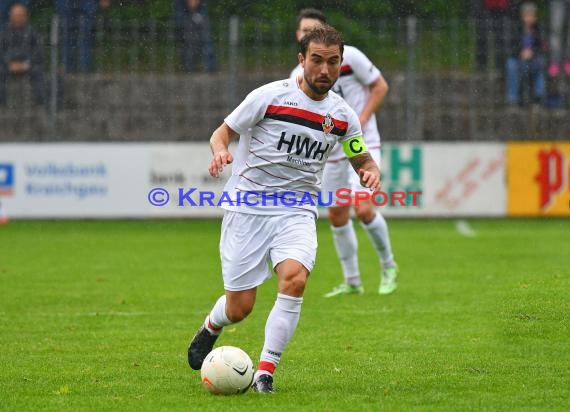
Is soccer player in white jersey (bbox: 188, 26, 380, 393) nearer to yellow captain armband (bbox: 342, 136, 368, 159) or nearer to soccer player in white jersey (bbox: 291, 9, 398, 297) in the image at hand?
yellow captain armband (bbox: 342, 136, 368, 159)

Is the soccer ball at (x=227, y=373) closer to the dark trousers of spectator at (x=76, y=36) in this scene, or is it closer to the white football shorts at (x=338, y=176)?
the white football shorts at (x=338, y=176)

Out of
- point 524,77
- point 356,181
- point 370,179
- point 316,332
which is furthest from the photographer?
point 524,77

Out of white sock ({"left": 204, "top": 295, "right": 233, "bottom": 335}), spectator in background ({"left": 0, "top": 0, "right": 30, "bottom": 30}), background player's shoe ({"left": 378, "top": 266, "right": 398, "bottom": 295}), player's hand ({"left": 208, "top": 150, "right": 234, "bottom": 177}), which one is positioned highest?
spectator in background ({"left": 0, "top": 0, "right": 30, "bottom": 30})

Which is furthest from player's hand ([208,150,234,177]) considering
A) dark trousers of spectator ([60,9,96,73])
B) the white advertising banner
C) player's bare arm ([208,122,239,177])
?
dark trousers of spectator ([60,9,96,73])

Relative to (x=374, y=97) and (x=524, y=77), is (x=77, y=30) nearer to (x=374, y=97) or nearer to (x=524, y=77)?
(x=524, y=77)

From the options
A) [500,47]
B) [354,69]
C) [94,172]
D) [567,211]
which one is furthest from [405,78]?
[354,69]

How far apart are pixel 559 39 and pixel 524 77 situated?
0.89 m

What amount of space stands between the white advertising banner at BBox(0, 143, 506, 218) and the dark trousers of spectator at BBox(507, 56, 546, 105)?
5.63 ft

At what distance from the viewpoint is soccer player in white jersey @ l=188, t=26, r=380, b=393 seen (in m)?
7.39

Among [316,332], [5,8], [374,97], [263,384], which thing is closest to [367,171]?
[263,384]

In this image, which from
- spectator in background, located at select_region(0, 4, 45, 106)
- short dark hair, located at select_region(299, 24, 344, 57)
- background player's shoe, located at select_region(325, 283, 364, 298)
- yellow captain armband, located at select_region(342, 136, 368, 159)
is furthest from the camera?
spectator in background, located at select_region(0, 4, 45, 106)

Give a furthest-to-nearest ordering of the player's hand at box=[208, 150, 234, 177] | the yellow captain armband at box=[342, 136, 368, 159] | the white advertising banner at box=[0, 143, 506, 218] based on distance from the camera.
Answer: the white advertising banner at box=[0, 143, 506, 218]
the yellow captain armband at box=[342, 136, 368, 159]
the player's hand at box=[208, 150, 234, 177]

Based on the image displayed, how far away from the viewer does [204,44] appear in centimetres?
2122

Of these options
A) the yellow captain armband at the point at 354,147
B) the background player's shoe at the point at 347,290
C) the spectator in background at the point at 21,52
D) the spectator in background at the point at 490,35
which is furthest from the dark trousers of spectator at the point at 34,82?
the yellow captain armband at the point at 354,147
